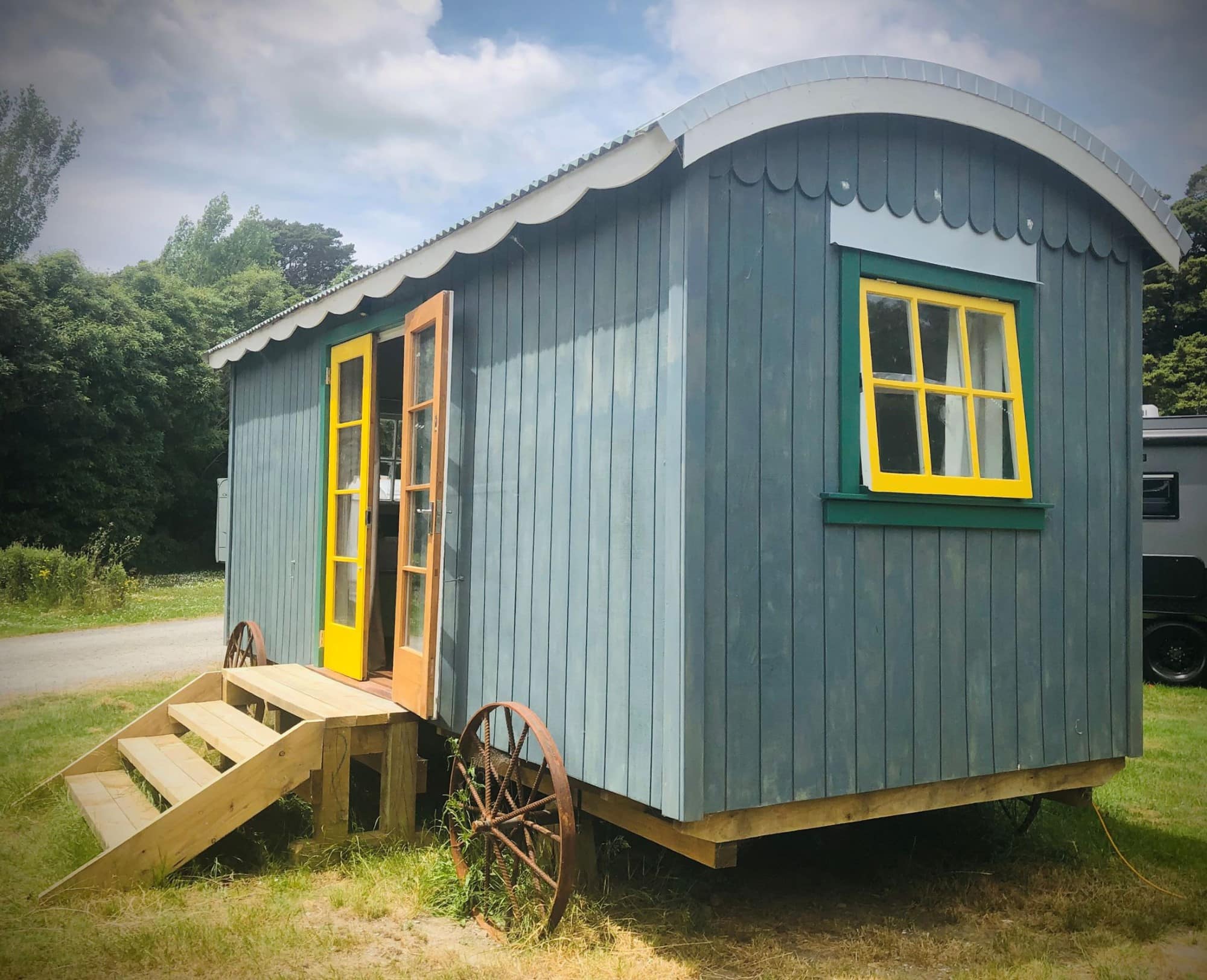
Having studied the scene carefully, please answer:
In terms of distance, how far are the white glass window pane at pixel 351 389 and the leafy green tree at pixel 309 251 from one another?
31.9 metres

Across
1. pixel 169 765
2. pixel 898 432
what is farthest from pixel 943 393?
pixel 169 765

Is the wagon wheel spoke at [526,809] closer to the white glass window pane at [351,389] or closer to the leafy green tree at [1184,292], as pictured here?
the white glass window pane at [351,389]

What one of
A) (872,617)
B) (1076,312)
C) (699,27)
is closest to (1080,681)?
(872,617)

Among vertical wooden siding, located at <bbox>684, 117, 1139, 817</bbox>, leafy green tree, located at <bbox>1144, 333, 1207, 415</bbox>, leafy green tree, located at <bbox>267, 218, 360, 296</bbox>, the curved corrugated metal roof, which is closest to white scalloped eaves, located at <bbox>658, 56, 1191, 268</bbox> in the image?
the curved corrugated metal roof

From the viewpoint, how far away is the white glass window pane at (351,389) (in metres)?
6.05

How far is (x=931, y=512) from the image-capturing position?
3963mm

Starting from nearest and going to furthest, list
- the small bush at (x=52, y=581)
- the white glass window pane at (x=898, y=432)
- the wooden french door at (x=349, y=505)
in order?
the white glass window pane at (x=898, y=432)
the wooden french door at (x=349, y=505)
the small bush at (x=52, y=581)

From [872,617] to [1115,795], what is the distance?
124 inches

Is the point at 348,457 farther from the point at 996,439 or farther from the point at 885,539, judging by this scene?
the point at 996,439

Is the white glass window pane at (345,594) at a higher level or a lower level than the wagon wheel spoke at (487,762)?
Result: higher

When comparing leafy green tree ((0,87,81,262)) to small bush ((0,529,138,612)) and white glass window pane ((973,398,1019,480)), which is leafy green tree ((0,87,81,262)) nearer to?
white glass window pane ((973,398,1019,480))

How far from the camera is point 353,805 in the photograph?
5.59 metres

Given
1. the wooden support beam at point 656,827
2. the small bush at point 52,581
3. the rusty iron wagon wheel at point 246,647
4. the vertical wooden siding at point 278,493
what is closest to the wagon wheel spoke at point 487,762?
the wooden support beam at point 656,827

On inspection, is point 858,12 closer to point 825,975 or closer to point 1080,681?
point 1080,681
